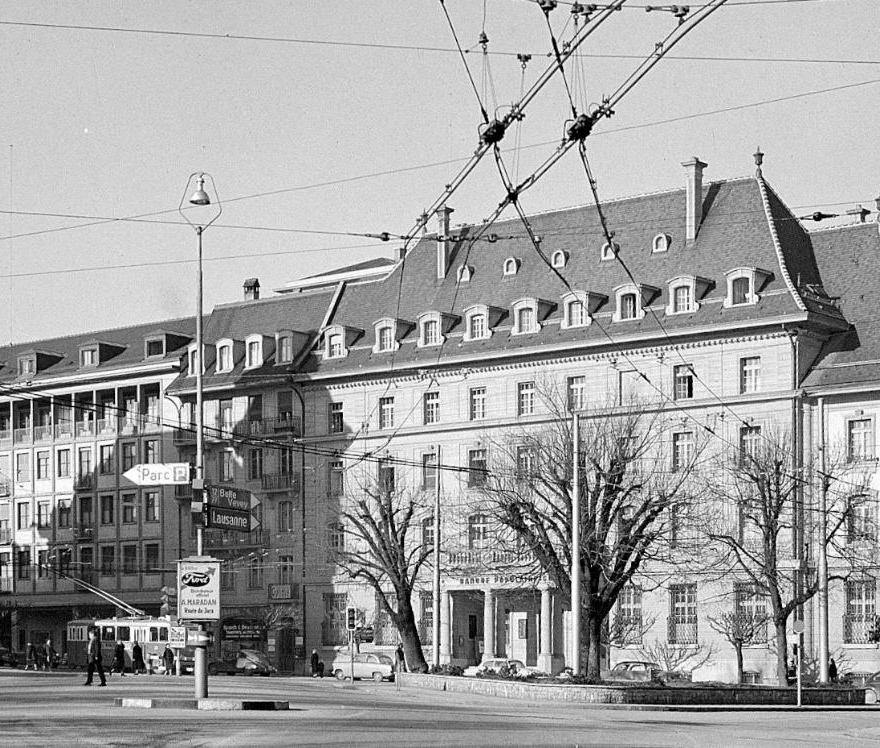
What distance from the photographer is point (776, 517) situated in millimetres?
68250

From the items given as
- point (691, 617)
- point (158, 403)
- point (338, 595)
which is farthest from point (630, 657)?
point (158, 403)

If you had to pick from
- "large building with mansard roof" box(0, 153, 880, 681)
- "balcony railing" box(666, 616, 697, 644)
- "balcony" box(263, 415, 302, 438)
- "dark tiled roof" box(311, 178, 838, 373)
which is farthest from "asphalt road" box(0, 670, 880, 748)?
"balcony" box(263, 415, 302, 438)

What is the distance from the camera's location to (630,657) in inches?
3179

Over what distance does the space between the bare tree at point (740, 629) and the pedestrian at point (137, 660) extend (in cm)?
2552

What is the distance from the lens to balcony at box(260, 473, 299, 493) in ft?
310

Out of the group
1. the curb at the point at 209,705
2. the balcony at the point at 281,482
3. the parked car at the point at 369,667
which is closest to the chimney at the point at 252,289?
the balcony at the point at 281,482

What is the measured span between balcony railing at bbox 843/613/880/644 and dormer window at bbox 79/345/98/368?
51.2m

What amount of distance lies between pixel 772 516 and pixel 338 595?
1231 inches

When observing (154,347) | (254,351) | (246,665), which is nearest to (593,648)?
(246,665)

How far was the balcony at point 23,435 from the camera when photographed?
Answer: 111 m

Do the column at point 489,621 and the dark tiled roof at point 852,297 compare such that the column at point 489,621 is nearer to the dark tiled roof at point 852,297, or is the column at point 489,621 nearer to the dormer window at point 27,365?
the dark tiled roof at point 852,297

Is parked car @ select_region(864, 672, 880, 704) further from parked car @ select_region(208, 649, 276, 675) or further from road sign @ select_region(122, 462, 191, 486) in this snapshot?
parked car @ select_region(208, 649, 276, 675)

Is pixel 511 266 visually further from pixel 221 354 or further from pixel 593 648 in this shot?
pixel 593 648

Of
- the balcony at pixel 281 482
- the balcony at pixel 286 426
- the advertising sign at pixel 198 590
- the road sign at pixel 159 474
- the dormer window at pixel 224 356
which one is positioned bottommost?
the advertising sign at pixel 198 590
